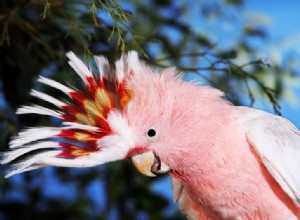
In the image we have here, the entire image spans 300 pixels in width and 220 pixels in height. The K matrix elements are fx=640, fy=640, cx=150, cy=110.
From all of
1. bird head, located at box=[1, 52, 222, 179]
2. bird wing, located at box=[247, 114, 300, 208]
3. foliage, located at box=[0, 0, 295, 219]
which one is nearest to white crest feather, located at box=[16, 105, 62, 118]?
bird head, located at box=[1, 52, 222, 179]

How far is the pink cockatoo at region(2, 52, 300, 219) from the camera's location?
0.87 m

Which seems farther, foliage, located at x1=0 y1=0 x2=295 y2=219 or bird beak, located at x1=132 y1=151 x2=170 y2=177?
foliage, located at x1=0 y1=0 x2=295 y2=219

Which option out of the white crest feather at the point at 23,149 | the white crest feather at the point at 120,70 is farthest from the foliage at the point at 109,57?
the white crest feather at the point at 23,149

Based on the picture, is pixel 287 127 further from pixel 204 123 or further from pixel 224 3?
pixel 224 3

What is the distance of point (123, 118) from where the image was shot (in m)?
0.87

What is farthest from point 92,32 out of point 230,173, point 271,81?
point 271,81

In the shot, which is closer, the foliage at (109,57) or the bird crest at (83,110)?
the bird crest at (83,110)

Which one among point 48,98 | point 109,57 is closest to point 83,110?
point 48,98

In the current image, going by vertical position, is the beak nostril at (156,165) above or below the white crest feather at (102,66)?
below

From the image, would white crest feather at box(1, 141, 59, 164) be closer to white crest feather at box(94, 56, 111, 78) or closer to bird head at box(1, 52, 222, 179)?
bird head at box(1, 52, 222, 179)

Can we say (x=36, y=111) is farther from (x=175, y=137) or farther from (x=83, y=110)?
(x=175, y=137)

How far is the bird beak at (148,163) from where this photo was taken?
0.87m

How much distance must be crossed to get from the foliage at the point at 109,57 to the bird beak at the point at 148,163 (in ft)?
0.50

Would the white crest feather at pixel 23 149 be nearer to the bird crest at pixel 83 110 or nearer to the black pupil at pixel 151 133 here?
the bird crest at pixel 83 110
